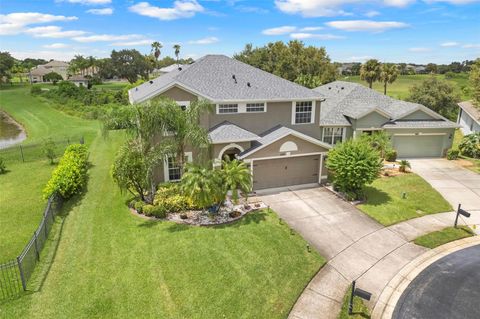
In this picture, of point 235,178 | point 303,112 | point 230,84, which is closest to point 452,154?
point 303,112

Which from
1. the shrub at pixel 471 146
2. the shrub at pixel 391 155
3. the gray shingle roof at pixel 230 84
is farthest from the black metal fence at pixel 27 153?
the shrub at pixel 471 146

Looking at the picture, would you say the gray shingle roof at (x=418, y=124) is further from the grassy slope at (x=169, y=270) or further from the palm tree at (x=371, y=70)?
the palm tree at (x=371, y=70)

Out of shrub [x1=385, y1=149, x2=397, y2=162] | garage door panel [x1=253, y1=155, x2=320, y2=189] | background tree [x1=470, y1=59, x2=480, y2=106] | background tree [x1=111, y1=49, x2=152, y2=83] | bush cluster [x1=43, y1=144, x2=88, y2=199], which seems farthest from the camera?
background tree [x1=111, y1=49, x2=152, y2=83]

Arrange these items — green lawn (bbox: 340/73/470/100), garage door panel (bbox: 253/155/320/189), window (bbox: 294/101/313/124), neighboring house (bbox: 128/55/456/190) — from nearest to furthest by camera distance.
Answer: neighboring house (bbox: 128/55/456/190)
garage door panel (bbox: 253/155/320/189)
window (bbox: 294/101/313/124)
green lawn (bbox: 340/73/470/100)

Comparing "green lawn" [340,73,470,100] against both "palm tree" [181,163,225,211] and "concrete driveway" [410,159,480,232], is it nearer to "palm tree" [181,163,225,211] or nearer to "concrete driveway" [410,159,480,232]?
"concrete driveway" [410,159,480,232]

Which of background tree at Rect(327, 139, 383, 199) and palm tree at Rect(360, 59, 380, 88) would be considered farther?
palm tree at Rect(360, 59, 380, 88)

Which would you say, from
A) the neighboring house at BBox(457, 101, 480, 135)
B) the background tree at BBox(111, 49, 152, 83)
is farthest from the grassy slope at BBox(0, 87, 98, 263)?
the background tree at BBox(111, 49, 152, 83)

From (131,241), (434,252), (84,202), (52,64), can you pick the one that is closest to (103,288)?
(131,241)
